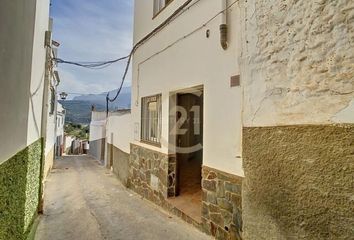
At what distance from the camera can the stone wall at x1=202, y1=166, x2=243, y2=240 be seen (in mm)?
3941

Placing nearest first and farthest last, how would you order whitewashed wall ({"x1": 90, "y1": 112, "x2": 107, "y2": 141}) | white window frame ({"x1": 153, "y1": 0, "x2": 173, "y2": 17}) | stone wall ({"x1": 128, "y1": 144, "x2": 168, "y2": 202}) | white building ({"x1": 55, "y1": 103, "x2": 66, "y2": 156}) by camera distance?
stone wall ({"x1": 128, "y1": 144, "x2": 168, "y2": 202})
white window frame ({"x1": 153, "y1": 0, "x2": 173, "y2": 17})
whitewashed wall ({"x1": 90, "y1": 112, "x2": 107, "y2": 141})
white building ({"x1": 55, "y1": 103, "x2": 66, "y2": 156})

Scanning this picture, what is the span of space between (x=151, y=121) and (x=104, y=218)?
121 inches


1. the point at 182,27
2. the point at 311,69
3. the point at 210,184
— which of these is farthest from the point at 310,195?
the point at 182,27

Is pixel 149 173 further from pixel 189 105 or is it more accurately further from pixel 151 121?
pixel 189 105

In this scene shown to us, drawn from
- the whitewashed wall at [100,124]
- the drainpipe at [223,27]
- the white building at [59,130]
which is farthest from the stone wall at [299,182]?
the white building at [59,130]

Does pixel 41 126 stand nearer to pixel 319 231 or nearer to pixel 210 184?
pixel 210 184

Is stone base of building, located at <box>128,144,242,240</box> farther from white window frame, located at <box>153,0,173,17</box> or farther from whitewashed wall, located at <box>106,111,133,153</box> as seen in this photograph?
white window frame, located at <box>153,0,173,17</box>

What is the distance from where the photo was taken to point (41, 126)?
6.00m

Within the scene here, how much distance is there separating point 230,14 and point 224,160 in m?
2.49

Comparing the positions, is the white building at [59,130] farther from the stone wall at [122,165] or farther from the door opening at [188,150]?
the door opening at [188,150]

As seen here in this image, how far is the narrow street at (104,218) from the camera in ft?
15.9

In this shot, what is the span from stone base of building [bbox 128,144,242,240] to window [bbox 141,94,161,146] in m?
0.53

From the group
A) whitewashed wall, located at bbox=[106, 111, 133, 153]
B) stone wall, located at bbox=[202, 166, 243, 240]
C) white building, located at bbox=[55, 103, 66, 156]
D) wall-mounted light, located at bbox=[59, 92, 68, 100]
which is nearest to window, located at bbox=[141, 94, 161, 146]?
whitewashed wall, located at bbox=[106, 111, 133, 153]

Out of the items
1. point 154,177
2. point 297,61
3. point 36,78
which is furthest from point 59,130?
point 297,61
